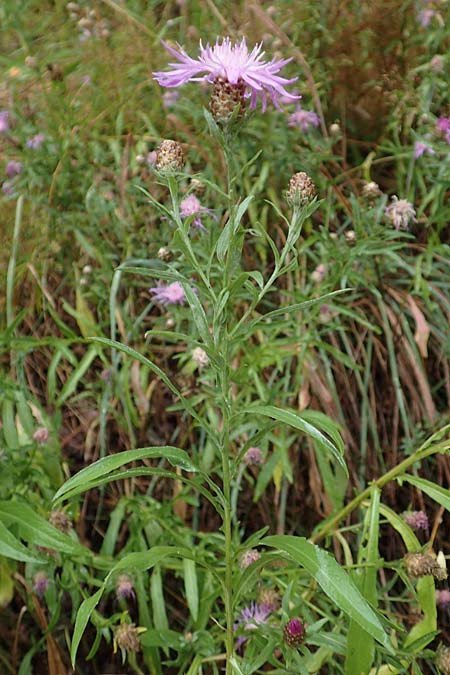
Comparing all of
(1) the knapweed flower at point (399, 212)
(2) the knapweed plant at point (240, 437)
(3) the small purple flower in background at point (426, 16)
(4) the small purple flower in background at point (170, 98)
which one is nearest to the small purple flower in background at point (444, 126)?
(2) the knapweed plant at point (240, 437)

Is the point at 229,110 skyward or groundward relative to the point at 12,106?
skyward

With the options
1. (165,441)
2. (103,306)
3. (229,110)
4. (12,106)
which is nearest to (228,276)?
(229,110)

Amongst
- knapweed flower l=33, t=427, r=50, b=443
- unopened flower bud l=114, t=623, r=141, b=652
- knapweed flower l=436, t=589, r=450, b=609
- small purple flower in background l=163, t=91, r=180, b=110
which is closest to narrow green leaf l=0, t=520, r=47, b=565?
unopened flower bud l=114, t=623, r=141, b=652

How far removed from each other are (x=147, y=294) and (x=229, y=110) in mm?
905

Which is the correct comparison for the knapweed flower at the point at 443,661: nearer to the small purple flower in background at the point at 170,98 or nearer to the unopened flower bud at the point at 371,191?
the unopened flower bud at the point at 371,191

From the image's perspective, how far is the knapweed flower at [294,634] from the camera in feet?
3.01

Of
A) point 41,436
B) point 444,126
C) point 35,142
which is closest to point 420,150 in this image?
point 444,126

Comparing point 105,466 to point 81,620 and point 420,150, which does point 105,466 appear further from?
point 420,150

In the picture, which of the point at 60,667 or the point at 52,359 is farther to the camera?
the point at 52,359

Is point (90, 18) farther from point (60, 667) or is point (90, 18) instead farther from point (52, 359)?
point (60, 667)

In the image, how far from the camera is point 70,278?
176cm

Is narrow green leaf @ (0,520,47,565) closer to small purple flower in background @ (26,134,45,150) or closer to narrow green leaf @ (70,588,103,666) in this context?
narrow green leaf @ (70,588,103,666)

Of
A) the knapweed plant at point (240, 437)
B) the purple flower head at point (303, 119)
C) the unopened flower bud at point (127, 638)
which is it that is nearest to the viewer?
the knapweed plant at point (240, 437)

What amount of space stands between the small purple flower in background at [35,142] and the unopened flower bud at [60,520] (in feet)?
3.03
